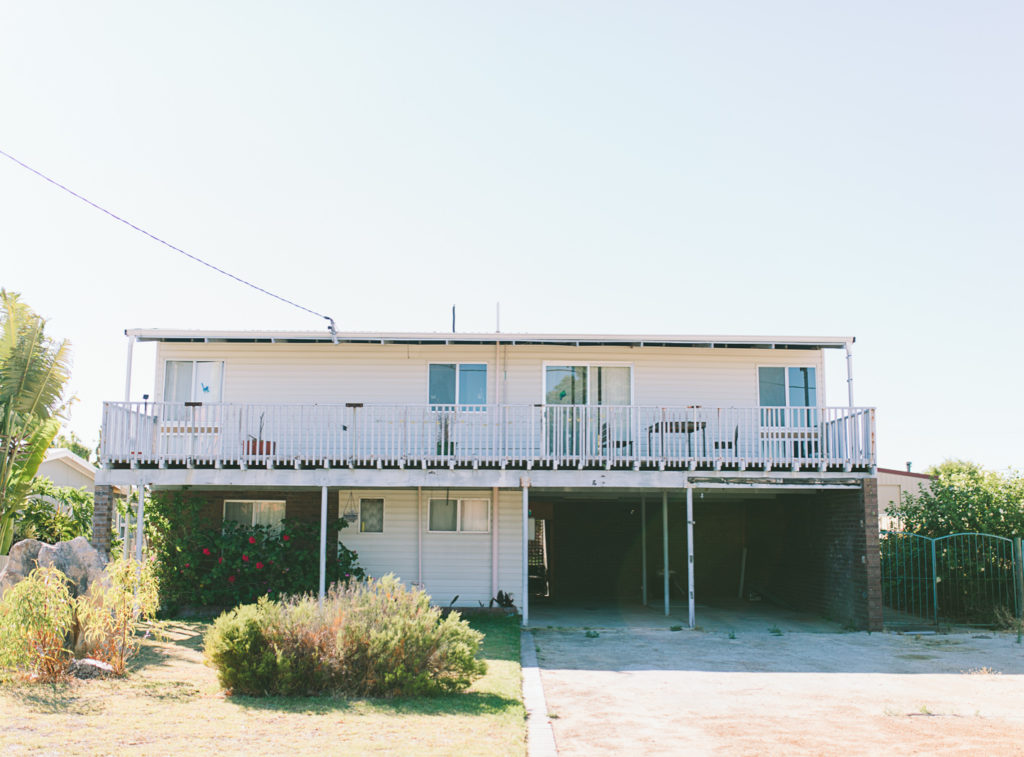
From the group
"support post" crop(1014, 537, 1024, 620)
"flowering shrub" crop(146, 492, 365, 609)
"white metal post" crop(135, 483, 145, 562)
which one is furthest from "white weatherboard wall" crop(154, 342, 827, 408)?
"support post" crop(1014, 537, 1024, 620)

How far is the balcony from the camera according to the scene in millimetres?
15555

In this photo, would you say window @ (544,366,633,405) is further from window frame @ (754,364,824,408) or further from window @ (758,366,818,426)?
window @ (758,366,818,426)

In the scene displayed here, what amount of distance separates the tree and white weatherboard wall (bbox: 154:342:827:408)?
10.0 ft

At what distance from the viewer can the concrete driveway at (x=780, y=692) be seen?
780 centimetres

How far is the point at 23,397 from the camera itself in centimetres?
1670

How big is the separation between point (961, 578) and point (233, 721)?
1390 cm

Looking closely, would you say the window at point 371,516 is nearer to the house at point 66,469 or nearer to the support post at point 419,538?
the support post at point 419,538

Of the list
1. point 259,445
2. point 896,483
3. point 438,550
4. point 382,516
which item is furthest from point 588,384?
point 896,483

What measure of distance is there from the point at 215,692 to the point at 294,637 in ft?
3.30

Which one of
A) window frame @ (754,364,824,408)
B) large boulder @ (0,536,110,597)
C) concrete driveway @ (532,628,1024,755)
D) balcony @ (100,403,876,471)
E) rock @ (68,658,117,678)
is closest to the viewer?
concrete driveway @ (532,628,1024,755)

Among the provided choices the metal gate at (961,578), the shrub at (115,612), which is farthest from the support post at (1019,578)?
the shrub at (115,612)

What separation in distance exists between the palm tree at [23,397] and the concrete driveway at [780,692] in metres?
9.45

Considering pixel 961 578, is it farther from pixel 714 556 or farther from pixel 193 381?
pixel 193 381

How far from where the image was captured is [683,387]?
701 inches
